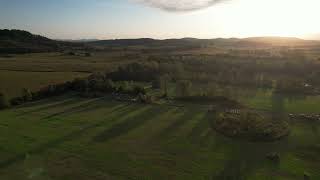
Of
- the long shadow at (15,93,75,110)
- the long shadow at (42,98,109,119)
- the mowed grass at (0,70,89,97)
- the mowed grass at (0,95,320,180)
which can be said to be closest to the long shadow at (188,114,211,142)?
the mowed grass at (0,95,320,180)

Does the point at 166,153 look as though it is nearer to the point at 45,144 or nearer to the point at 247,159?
the point at 247,159

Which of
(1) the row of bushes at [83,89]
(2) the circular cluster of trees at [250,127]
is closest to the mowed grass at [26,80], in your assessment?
(1) the row of bushes at [83,89]

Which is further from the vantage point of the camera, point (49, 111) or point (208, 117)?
point (49, 111)

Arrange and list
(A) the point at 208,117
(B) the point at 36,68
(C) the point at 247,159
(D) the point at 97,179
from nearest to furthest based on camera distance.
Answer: (D) the point at 97,179, (C) the point at 247,159, (A) the point at 208,117, (B) the point at 36,68

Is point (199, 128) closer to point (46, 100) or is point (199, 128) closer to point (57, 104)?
point (57, 104)

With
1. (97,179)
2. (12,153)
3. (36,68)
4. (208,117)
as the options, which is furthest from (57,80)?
(97,179)

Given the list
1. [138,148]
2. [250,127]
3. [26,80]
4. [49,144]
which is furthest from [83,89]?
[250,127]

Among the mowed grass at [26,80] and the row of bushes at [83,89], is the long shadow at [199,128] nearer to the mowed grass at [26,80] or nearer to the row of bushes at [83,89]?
the row of bushes at [83,89]
